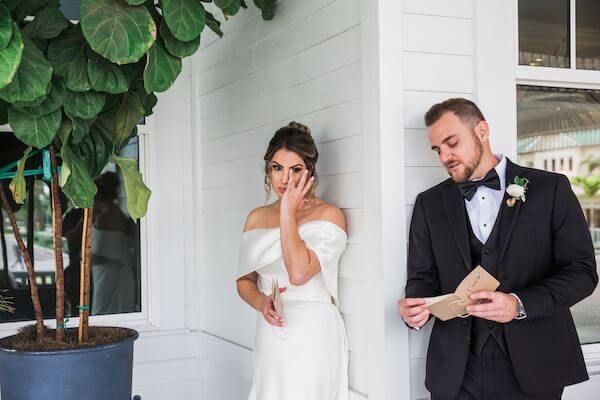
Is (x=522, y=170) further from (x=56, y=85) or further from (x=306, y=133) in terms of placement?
(x=56, y=85)

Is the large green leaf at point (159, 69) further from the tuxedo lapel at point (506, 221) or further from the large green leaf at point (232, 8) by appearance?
the tuxedo lapel at point (506, 221)

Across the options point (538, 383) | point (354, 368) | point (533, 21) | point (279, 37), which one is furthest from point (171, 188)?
point (538, 383)

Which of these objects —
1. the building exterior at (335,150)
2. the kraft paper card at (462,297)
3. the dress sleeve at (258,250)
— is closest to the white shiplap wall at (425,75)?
the building exterior at (335,150)

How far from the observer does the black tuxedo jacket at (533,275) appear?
2.42 m

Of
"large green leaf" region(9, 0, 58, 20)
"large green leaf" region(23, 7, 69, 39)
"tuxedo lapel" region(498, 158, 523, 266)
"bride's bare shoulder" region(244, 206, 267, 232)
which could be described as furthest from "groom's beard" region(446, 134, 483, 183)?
"large green leaf" region(9, 0, 58, 20)

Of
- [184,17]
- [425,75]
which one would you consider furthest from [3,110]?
[425,75]

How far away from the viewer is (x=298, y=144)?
3.03 metres

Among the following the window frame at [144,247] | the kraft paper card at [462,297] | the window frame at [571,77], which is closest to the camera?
the kraft paper card at [462,297]

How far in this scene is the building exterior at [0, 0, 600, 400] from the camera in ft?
9.16

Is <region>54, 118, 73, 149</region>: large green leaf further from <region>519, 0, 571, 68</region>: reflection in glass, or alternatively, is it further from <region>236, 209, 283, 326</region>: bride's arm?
<region>519, 0, 571, 68</region>: reflection in glass

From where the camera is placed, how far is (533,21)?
3225mm

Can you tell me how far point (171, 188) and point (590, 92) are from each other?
2424 mm

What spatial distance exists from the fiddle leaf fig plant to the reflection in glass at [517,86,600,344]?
56.9 inches

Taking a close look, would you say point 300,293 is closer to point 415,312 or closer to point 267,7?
point 415,312
